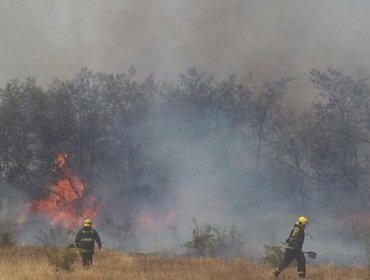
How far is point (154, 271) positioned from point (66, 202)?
1737 centimetres

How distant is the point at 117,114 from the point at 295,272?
64.7ft

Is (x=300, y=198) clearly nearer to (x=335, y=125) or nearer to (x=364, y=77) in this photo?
(x=335, y=125)

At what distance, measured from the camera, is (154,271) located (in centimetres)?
1358

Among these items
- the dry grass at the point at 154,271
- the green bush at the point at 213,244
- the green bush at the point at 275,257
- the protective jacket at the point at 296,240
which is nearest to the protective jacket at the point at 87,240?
the dry grass at the point at 154,271

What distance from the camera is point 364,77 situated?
27.2m

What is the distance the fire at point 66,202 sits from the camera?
29.2 metres

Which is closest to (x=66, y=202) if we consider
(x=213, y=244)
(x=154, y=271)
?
(x=213, y=244)

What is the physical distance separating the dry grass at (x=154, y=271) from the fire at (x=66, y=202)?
12626 millimetres

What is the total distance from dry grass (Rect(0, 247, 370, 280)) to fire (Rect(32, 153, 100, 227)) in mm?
12626

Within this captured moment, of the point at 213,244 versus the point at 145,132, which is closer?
the point at 213,244

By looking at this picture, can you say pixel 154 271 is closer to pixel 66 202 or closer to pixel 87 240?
pixel 87 240

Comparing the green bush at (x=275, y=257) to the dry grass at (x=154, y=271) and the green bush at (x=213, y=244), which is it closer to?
the dry grass at (x=154, y=271)

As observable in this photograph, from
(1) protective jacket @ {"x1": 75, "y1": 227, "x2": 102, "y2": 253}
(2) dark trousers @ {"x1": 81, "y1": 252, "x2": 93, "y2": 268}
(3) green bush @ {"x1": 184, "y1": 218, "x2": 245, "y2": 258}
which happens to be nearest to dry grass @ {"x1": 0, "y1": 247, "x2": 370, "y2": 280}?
(2) dark trousers @ {"x1": 81, "y1": 252, "x2": 93, "y2": 268}

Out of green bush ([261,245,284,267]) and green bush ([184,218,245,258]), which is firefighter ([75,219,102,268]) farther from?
green bush ([184,218,245,258])
